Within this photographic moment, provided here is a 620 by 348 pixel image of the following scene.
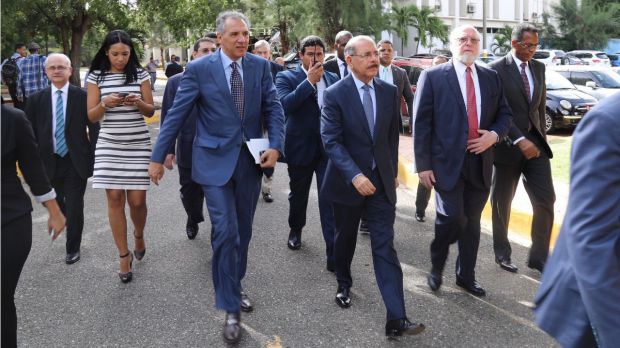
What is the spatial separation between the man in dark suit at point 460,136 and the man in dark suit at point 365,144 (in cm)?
39

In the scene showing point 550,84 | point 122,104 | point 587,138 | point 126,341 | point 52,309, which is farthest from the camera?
point 550,84

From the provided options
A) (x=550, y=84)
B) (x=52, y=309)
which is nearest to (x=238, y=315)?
(x=52, y=309)

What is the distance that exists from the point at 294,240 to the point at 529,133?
89.7 inches

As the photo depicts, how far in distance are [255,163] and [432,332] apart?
158cm

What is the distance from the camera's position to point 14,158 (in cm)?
297

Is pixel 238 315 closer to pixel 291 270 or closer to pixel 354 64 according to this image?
pixel 291 270

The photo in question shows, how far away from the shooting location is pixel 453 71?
14.5 ft

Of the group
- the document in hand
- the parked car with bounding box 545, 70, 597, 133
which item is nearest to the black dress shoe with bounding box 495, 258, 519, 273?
the document in hand

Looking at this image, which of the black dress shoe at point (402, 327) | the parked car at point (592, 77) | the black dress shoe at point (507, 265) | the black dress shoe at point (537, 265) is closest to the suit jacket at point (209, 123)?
the black dress shoe at point (402, 327)

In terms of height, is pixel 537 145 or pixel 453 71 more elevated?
pixel 453 71

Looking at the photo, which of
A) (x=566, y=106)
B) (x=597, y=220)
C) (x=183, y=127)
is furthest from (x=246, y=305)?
(x=566, y=106)

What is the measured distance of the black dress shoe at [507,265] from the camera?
511 centimetres

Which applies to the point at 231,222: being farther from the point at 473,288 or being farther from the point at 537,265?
the point at 537,265

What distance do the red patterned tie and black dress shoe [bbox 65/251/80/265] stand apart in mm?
3481
